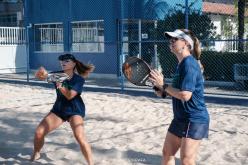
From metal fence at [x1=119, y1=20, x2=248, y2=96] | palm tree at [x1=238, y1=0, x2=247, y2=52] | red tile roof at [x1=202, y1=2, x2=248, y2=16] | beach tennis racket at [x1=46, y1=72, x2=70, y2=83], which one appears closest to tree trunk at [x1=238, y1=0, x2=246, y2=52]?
palm tree at [x1=238, y1=0, x2=247, y2=52]

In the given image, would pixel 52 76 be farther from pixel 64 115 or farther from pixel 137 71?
pixel 137 71

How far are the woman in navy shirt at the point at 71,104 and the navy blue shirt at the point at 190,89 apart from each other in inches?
59.7

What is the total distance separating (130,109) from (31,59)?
41.8 feet

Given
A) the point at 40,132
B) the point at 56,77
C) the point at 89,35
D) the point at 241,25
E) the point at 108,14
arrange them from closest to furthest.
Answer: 1. the point at 56,77
2. the point at 40,132
3. the point at 241,25
4. the point at 108,14
5. the point at 89,35

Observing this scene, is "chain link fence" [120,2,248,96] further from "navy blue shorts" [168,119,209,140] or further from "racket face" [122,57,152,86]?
"navy blue shorts" [168,119,209,140]

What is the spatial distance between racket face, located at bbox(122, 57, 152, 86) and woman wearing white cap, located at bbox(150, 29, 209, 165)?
0.18 metres

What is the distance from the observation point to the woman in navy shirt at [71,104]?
17.3 ft

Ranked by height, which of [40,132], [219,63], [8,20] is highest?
[8,20]

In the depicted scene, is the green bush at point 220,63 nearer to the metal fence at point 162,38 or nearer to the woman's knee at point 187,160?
the metal fence at point 162,38

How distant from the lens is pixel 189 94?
12.6ft

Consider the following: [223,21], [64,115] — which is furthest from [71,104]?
[223,21]

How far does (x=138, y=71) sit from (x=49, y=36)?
1788 cm

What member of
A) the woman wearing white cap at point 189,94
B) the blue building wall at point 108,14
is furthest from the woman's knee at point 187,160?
the blue building wall at point 108,14

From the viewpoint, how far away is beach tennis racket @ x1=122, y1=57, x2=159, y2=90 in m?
4.18
